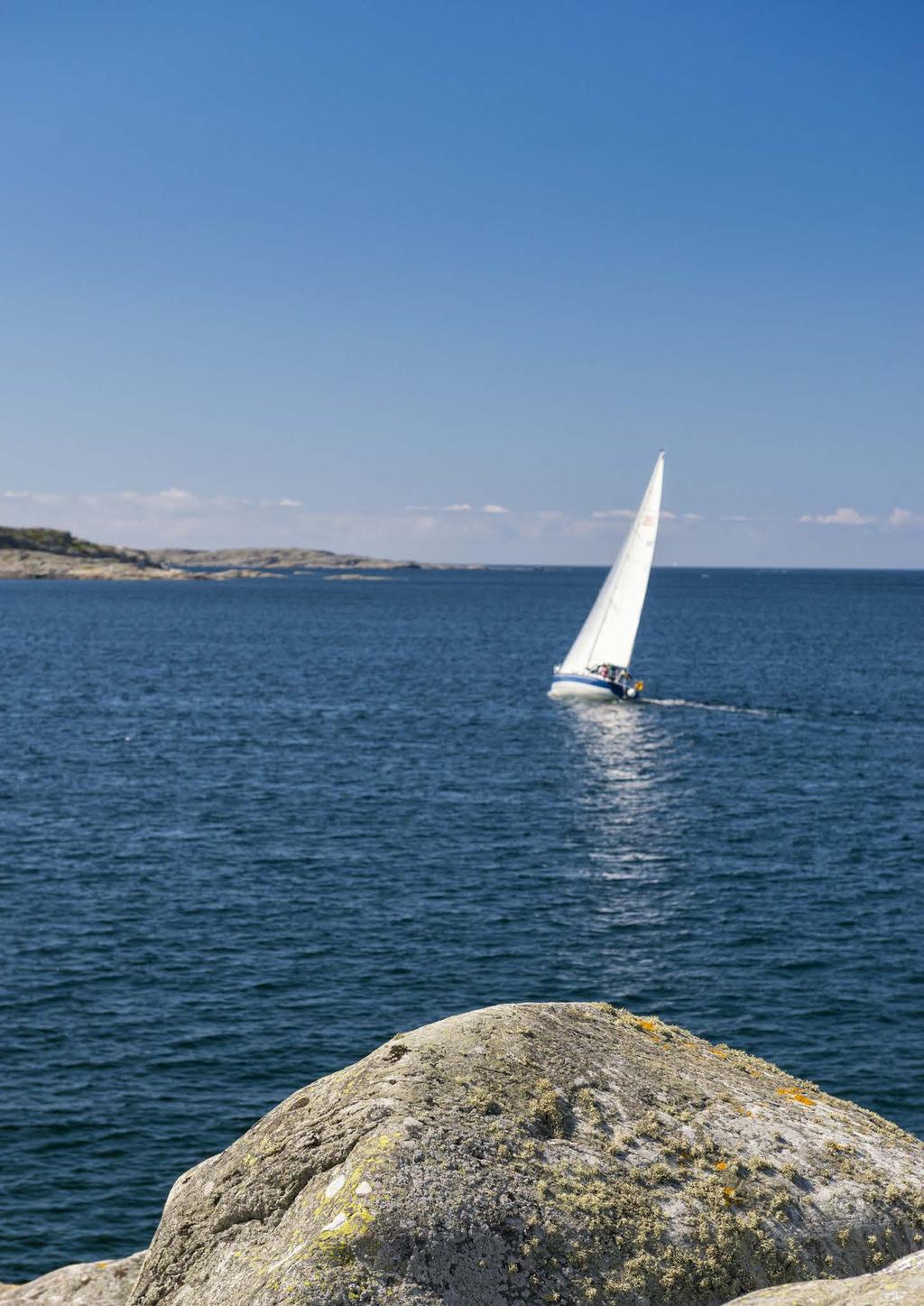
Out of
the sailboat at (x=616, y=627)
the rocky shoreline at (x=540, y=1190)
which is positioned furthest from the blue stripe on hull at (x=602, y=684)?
the rocky shoreline at (x=540, y=1190)

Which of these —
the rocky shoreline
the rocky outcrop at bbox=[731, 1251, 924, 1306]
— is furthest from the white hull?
the rocky outcrop at bbox=[731, 1251, 924, 1306]

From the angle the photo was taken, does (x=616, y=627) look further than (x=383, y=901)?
Yes

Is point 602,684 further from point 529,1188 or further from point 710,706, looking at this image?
point 529,1188

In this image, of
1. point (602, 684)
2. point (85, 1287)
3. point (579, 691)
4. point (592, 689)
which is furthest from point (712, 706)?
point (85, 1287)

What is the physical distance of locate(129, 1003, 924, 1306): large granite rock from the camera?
908cm

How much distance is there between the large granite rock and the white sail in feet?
319

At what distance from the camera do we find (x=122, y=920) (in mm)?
45219

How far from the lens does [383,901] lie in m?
48.3

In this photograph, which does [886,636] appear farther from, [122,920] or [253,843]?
[122,920]

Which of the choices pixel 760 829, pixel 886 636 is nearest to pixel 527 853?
pixel 760 829

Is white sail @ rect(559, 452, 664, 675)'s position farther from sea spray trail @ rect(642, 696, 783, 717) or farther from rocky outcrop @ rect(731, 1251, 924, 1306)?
rocky outcrop @ rect(731, 1251, 924, 1306)

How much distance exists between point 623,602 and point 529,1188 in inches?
3978

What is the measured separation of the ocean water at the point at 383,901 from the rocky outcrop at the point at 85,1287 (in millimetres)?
13710

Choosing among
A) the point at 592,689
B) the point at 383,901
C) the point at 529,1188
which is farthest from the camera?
the point at 592,689
